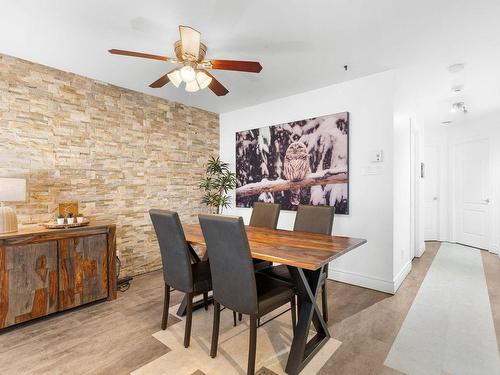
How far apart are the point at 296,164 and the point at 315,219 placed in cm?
132

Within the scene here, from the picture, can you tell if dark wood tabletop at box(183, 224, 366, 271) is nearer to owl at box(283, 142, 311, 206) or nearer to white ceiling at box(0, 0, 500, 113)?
owl at box(283, 142, 311, 206)

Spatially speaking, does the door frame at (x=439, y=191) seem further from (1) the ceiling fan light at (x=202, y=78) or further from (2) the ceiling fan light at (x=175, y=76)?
(2) the ceiling fan light at (x=175, y=76)

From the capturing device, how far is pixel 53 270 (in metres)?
2.50

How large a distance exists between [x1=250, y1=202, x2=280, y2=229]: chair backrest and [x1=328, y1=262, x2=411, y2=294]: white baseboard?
Result: 1123mm

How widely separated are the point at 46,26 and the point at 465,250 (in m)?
6.84

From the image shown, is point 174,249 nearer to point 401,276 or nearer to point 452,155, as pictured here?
point 401,276

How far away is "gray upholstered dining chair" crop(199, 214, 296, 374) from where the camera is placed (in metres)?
1.63

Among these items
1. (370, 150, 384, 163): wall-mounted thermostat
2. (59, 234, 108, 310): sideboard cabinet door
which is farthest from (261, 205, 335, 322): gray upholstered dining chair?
(59, 234, 108, 310): sideboard cabinet door

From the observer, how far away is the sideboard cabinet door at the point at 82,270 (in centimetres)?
256

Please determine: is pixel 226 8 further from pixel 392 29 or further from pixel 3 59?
pixel 3 59

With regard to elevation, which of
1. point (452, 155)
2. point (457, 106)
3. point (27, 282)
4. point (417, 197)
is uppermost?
point (457, 106)

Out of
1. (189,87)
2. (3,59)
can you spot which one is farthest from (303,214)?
(3,59)

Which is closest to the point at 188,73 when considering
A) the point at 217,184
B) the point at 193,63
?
the point at 193,63

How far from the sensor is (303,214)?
2811 mm
